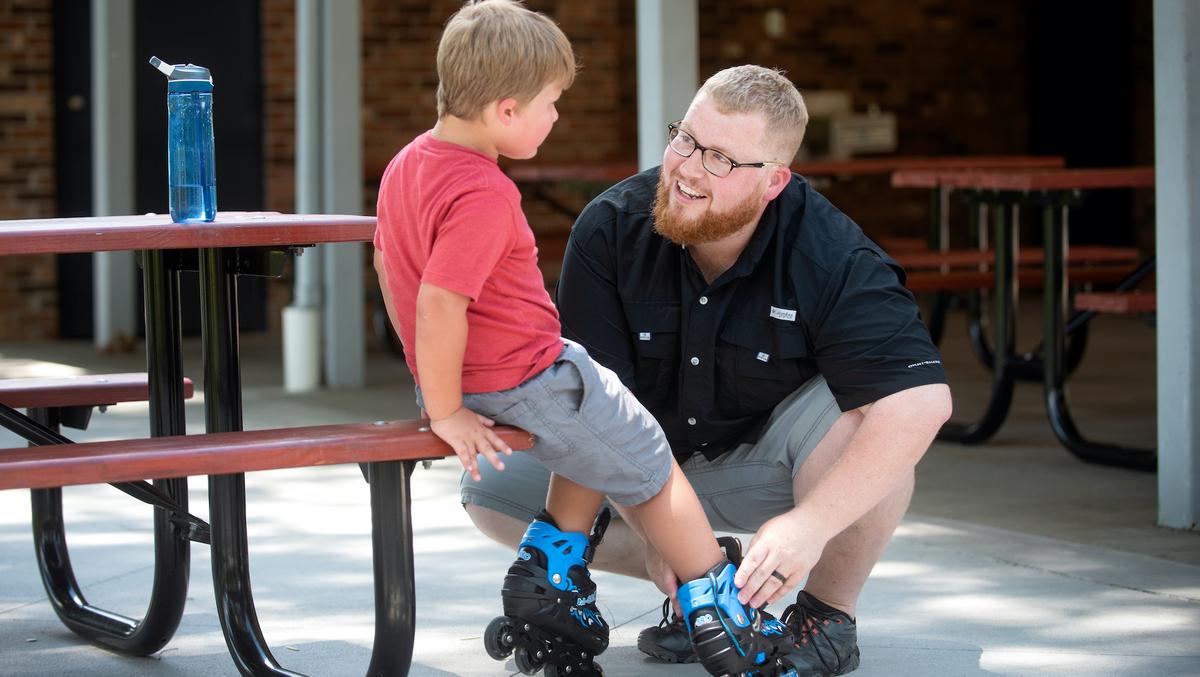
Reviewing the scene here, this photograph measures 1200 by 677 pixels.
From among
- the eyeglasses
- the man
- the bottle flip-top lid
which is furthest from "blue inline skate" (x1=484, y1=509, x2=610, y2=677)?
the bottle flip-top lid

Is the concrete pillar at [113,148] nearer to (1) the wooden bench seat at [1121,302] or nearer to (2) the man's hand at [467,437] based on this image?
(1) the wooden bench seat at [1121,302]

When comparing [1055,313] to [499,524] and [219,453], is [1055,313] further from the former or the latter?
[219,453]

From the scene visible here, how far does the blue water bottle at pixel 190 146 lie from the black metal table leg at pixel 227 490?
4.1 inches

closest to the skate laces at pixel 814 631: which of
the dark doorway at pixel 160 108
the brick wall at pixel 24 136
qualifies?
the dark doorway at pixel 160 108

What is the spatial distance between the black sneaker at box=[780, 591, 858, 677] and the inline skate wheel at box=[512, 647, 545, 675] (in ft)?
1.48

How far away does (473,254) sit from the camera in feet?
7.83

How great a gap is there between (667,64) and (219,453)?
9.97 ft

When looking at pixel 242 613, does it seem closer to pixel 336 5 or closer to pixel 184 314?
pixel 336 5

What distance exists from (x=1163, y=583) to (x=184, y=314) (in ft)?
21.9

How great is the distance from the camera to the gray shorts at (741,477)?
2.95m

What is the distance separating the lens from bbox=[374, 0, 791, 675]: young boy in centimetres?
242

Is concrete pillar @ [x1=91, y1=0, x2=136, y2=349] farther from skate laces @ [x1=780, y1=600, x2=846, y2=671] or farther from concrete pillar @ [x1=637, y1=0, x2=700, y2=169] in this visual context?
skate laces @ [x1=780, y1=600, x2=846, y2=671]

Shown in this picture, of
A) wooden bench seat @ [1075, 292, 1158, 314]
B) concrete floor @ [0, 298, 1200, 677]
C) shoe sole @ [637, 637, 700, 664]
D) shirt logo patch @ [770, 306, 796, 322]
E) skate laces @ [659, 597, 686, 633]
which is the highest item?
shirt logo patch @ [770, 306, 796, 322]

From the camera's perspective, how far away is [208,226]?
2.62 meters
